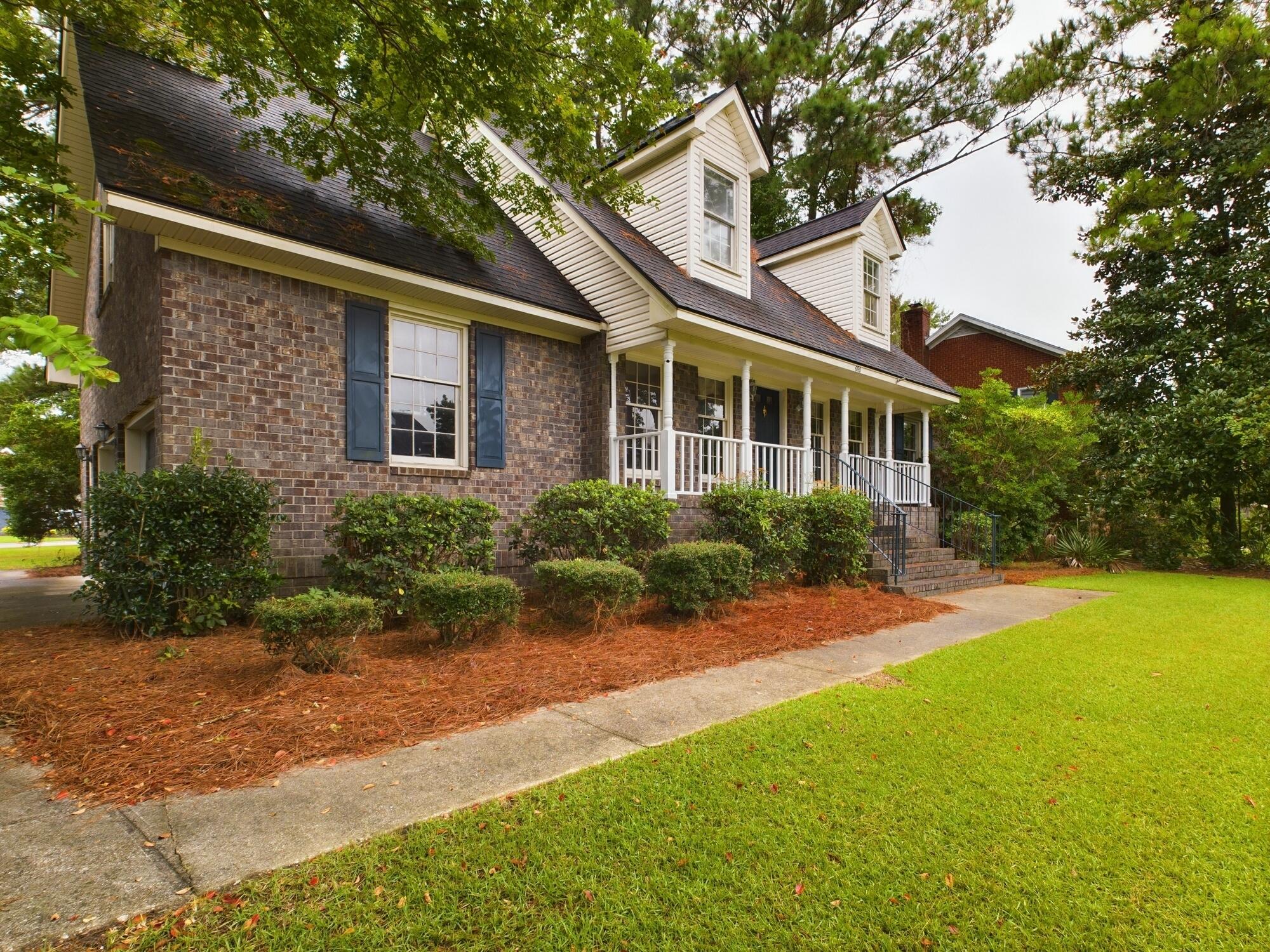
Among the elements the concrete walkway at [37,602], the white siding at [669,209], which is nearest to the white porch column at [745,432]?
the white siding at [669,209]

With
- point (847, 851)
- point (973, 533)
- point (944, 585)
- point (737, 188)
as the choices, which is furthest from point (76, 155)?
point (973, 533)

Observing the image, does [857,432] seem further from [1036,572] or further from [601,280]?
[601,280]

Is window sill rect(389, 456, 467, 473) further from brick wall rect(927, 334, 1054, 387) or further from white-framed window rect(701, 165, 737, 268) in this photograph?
brick wall rect(927, 334, 1054, 387)

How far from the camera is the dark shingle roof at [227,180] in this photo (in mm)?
6441

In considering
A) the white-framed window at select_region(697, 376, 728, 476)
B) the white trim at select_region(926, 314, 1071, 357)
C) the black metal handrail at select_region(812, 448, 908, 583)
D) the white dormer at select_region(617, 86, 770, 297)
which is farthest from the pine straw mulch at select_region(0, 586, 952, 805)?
the white trim at select_region(926, 314, 1071, 357)

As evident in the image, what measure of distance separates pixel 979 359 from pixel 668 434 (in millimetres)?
19810

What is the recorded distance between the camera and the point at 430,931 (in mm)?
1985

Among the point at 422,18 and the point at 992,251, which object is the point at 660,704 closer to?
the point at 422,18

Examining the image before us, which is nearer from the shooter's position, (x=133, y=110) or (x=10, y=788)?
(x=10, y=788)

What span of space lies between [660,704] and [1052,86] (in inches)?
854

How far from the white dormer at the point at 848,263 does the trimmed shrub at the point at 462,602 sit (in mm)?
11888

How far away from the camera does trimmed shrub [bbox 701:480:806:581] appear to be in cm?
833

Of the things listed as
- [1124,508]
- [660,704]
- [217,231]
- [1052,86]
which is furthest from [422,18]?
[1052,86]

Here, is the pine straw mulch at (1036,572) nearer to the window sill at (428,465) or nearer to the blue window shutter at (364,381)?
the window sill at (428,465)
